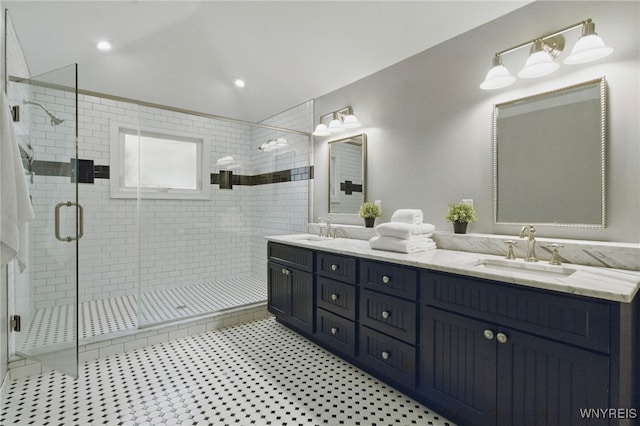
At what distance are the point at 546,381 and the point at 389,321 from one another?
0.83 metres

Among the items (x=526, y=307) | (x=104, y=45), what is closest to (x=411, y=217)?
(x=526, y=307)

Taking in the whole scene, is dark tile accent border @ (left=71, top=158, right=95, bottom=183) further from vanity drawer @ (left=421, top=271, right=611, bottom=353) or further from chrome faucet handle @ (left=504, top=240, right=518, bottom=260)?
chrome faucet handle @ (left=504, top=240, right=518, bottom=260)

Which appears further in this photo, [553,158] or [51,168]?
[51,168]

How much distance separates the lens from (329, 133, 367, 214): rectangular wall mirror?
10.0ft

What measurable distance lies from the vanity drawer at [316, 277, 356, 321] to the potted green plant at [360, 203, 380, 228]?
770mm

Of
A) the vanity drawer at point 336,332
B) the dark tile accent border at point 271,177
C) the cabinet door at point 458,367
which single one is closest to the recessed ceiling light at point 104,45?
the dark tile accent border at point 271,177

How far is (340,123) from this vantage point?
3123 mm

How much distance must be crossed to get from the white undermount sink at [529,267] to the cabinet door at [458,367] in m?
0.39

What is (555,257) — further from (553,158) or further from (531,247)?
(553,158)

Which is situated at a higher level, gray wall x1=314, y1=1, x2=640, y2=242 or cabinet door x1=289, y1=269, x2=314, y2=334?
gray wall x1=314, y1=1, x2=640, y2=242

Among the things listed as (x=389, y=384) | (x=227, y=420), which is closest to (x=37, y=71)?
(x=227, y=420)

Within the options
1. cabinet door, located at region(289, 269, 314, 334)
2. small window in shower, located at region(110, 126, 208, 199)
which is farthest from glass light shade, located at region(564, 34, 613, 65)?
small window in shower, located at region(110, 126, 208, 199)

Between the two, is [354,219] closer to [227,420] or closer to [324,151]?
[324,151]

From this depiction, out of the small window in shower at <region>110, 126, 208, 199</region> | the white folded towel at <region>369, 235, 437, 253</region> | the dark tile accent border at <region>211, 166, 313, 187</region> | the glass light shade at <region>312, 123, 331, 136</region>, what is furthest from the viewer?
the dark tile accent border at <region>211, 166, 313, 187</region>
